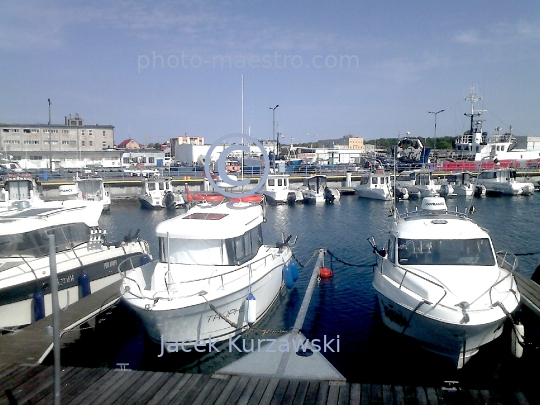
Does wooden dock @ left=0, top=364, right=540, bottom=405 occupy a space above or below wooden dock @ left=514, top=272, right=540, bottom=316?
above

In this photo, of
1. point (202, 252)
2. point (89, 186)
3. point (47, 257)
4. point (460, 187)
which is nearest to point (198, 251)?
point (202, 252)

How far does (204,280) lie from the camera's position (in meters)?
10.9

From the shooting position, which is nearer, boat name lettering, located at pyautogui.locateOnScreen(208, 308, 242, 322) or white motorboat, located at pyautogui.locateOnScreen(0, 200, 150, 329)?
boat name lettering, located at pyautogui.locateOnScreen(208, 308, 242, 322)

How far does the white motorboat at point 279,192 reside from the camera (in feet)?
139

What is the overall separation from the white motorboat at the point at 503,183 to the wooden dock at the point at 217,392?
47.4 m

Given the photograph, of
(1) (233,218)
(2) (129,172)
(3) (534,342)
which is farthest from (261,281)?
(2) (129,172)

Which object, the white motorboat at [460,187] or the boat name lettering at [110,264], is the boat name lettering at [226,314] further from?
the white motorboat at [460,187]

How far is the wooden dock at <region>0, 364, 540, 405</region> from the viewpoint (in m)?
6.47

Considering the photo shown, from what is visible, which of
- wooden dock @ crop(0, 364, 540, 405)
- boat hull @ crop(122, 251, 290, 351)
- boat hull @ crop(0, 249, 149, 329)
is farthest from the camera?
boat hull @ crop(0, 249, 149, 329)

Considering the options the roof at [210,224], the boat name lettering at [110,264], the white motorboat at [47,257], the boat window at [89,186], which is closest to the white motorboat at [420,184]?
the boat window at [89,186]

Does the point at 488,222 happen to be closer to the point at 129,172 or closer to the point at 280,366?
the point at 280,366

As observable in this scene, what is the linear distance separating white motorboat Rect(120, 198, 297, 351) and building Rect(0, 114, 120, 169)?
193 ft

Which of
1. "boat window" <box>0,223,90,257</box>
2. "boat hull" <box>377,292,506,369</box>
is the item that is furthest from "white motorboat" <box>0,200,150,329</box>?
"boat hull" <box>377,292,506,369</box>

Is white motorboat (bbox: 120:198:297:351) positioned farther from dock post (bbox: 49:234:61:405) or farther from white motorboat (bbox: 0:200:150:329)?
dock post (bbox: 49:234:61:405)
